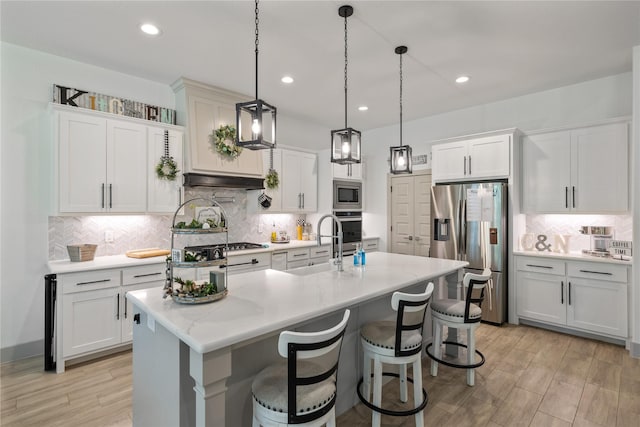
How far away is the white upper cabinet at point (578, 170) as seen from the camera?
3.54m

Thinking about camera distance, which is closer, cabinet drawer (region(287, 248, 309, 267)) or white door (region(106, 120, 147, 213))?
white door (region(106, 120, 147, 213))

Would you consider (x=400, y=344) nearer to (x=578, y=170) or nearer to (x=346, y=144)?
(x=346, y=144)

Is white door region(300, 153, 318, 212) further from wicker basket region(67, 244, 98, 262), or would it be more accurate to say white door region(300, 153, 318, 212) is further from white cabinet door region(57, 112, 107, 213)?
wicker basket region(67, 244, 98, 262)

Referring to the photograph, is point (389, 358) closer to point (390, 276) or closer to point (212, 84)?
point (390, 276)

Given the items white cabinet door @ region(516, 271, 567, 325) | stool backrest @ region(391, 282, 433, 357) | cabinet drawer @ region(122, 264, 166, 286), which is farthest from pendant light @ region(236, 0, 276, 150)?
white cabinet door @ region(516, 271, 567, 325)

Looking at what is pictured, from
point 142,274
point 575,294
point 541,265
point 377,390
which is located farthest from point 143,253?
point 575,294

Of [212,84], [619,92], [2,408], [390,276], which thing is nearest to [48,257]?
[2,408]

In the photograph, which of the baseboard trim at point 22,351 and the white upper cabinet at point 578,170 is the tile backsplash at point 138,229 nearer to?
the baseboard trim at point 22,351

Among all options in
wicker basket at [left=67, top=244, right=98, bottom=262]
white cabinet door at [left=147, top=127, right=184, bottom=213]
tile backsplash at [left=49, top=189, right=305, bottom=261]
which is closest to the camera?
wicker basket at [left=67, top=244, right=98, bottom=262]

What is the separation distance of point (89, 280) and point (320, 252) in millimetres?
2924

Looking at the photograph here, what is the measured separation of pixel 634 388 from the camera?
2604 mm

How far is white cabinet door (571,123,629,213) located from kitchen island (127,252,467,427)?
2824mm

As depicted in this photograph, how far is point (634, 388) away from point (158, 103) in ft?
18.1

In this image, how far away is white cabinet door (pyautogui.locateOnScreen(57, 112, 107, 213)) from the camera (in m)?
3.04
